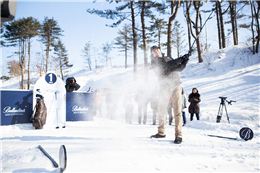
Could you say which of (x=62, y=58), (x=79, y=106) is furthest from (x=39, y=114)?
(x=62, y=58)

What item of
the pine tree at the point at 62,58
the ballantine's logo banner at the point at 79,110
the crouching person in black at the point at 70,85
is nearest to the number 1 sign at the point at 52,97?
the ballantine's logo banner at the point at 79,110

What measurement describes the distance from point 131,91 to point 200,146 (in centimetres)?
892

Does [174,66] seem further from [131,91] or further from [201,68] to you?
[201,68]

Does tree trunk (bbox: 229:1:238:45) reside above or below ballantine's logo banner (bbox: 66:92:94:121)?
above

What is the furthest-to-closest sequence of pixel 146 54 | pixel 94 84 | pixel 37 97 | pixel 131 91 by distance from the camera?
pixel 94 84
pixel 146 54
pixel 131 91
pixel 37 97

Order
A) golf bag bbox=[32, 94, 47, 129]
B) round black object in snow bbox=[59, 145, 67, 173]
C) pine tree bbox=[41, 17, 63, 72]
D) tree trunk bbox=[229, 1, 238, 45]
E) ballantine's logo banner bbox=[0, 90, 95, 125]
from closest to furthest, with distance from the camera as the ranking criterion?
1. round black object in snow bbox=[59, 145, 67, 173]
2. golf bag bbox=[32, 94, 47, 129]
3. ballantine's logo banner bbox=[0, 90, 95, 125]
4. tree trunk bbox=[229, 1, 238, 45]
5. pine tree bbox=[41, 17, 63, 72]

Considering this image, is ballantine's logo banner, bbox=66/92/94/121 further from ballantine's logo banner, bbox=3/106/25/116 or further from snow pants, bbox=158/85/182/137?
snow pants, bbox=158/85/182/137

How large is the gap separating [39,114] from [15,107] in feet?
3.14

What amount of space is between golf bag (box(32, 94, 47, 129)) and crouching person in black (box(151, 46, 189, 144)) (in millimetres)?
4523

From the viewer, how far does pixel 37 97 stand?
31.5 ft

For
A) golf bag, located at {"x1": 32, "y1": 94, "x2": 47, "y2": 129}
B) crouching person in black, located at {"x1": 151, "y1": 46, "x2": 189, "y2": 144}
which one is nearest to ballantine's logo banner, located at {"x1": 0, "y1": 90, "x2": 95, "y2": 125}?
golf bag, located at {"x1": 32, "y1": 94, "x2": 47, "y2": 129}

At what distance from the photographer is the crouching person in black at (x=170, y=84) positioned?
5809 millimetres

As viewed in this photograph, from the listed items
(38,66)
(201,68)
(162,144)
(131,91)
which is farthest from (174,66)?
(38,66)

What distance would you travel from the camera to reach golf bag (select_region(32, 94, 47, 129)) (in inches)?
359
